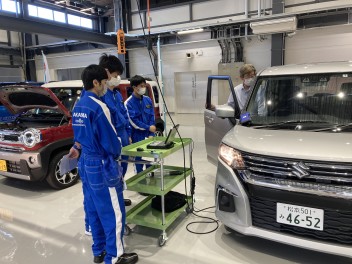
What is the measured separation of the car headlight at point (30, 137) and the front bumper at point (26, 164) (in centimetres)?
13

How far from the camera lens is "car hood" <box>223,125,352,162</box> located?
1.92m

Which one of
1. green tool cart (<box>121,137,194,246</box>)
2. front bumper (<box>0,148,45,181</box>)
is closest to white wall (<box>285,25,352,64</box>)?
green tool cart (<box>121,137,194,246</box>)

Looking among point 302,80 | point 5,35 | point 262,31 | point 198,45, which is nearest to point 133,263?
point 302,80

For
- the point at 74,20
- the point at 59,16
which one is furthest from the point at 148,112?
the point at 74,20

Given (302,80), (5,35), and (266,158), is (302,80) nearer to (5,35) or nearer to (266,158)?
(266,158)

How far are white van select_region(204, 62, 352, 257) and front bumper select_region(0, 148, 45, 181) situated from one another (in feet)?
8.16

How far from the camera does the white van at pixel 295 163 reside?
191 centimetres

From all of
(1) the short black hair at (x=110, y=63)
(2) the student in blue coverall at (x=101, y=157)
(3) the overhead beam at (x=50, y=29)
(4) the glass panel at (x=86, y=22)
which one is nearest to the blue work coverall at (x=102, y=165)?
(2) the student in blue coverall at (x=101, y=157)

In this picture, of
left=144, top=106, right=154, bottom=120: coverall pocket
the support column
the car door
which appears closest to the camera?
the car door

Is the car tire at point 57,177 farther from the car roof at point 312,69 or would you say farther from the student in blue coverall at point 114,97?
the car roof at point 312,69

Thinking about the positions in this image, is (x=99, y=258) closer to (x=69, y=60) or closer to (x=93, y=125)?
(x=93, y=125)

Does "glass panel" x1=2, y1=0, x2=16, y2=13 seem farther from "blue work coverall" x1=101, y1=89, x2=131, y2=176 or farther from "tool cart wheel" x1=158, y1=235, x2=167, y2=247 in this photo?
"tool cart wheel" x1=158, y1=235, x2=167, y2=247

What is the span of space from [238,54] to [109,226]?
934 centimetres

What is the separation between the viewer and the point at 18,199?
3.90m
